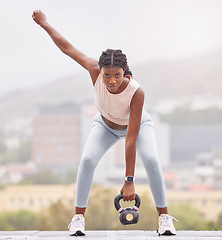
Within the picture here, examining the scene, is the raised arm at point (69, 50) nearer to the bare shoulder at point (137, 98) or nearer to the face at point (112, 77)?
the face at point (112, 77)

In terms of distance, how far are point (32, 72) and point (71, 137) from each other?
6807 mm

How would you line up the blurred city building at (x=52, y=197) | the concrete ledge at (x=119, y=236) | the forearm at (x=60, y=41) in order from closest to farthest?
the concrete ledge at (x=119, y=236), the forearm at (x=60, y=41), the blurred city building at (x=52, y=197)

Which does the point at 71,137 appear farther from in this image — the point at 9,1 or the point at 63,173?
the point at 9,1

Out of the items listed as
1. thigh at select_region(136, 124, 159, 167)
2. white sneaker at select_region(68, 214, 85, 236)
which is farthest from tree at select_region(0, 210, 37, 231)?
thigh at select_region(136, 124, 159, 167)

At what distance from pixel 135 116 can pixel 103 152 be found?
259 mm

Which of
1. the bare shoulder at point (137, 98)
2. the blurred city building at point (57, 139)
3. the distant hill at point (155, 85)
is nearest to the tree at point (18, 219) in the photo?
the blurred city building at point (57, 139)

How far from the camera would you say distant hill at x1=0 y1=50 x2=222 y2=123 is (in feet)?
129

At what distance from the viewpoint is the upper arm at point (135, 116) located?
223cm

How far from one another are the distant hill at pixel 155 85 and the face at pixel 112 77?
3601cm

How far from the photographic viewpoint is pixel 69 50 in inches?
93.2

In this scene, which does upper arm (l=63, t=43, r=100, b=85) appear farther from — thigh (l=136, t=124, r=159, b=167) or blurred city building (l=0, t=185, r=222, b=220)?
blurred city building (l=0, t=185, r=222, b=220)

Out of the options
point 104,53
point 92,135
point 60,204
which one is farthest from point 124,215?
point 60,204

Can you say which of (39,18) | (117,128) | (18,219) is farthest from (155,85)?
(117,128)

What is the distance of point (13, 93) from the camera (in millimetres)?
40250
